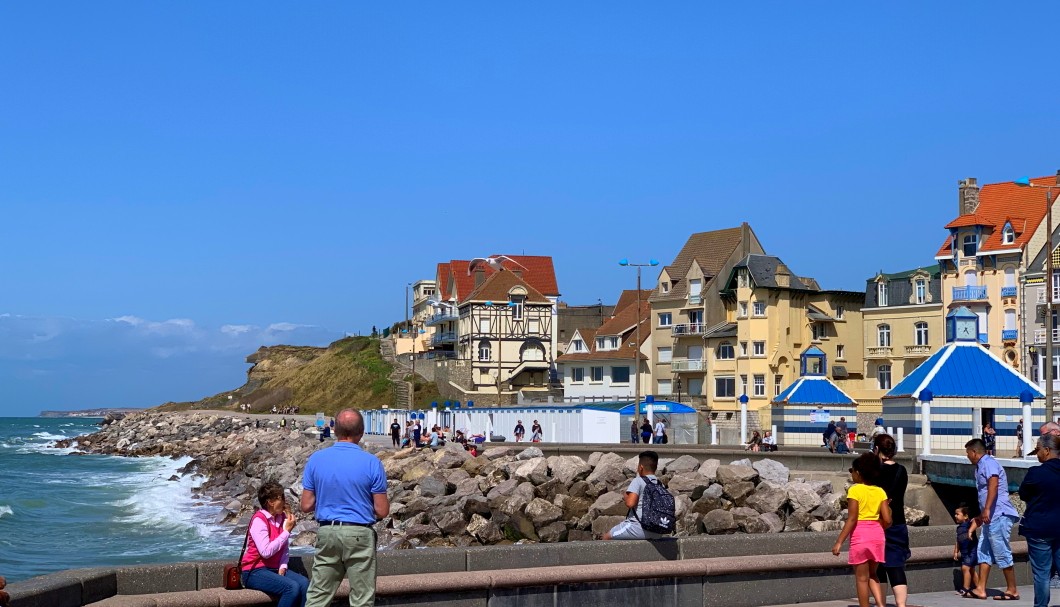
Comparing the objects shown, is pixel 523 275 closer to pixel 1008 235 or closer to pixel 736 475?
pixel 1008 235

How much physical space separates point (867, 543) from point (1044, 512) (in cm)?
149

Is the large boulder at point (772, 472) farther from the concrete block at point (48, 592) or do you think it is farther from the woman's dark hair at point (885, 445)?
the concrete block at point (48, 592)

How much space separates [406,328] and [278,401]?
45.4 ft

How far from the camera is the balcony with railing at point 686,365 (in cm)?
7106

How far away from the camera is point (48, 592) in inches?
338

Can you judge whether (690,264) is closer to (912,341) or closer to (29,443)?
(912,341)

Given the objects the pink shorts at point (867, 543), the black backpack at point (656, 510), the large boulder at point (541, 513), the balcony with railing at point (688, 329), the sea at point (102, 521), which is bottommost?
the sea at point (102, 521)

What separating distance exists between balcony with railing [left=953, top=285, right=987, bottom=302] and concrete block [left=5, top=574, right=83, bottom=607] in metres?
57.7

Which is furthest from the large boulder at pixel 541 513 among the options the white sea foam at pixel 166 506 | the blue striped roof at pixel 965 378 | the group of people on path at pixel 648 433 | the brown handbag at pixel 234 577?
the brown handbag at pixel 234 577

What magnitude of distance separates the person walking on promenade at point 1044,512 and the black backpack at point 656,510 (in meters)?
3.03

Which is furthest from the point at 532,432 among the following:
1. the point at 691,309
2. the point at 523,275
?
the point at 523,275

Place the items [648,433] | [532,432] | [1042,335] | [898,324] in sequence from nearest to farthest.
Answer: [648,433] < [532,432] < [1042,335] < [898,324]

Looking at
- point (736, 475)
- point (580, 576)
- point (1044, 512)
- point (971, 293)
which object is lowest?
point (736, 475)

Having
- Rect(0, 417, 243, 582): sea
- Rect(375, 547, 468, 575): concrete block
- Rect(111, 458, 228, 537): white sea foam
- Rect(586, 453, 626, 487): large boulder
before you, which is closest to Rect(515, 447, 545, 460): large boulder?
Rect(586, 453, 626, 487): large boulder
